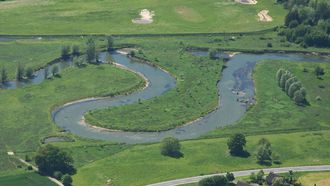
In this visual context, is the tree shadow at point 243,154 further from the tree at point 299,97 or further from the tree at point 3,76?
the tree at point 3,76

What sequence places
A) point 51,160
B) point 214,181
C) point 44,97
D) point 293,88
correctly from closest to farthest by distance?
point 214,181 < point 51,160 < point 44,97 < point 293,88

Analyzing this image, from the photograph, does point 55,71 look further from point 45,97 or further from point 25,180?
point 25,180

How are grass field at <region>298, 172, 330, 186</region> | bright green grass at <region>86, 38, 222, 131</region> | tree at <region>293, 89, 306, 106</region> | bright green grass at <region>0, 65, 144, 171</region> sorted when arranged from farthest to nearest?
tree at <region>293, 89, 306, 106</region> → bright green grass at <region>86, 38, 222, 131</region> → bright green grass at <region>0, 65, 144, 171</region> → grass field at <region>298, 172, 330, 186</region>

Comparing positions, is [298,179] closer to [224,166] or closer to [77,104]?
[224,166]

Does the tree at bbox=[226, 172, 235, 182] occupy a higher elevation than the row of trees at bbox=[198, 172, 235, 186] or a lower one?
lower

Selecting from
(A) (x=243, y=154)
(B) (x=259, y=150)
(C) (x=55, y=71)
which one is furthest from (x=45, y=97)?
(B) (x=259, y=150)

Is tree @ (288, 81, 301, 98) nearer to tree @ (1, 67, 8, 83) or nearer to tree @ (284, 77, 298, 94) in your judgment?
tree @ (284, 77, 298, 94)

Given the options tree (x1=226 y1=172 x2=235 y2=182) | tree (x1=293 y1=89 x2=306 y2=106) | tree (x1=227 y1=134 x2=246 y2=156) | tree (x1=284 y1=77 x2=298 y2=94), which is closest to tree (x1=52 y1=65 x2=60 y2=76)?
tree (x1=227 y1=134 x2=246 y2=156)
